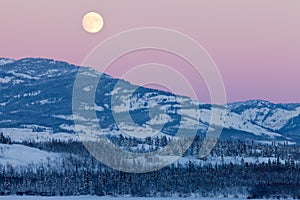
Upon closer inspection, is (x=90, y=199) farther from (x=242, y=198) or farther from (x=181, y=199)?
(x=242, y=198)

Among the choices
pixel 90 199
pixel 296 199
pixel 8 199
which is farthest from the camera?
pixel 296 199

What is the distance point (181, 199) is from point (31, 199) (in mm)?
37120

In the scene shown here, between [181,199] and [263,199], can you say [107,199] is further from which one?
[263,199]

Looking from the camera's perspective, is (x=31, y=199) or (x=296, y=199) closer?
(x=31, y=199)

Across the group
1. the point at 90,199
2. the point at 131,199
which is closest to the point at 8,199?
the point at 90,199

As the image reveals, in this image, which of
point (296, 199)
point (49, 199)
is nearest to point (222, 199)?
point (296, 199)

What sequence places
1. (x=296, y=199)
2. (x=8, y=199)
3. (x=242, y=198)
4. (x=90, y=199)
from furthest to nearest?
(x=242, y=198) → (x=296, y=199) → (x=90, y=199) → (x=8, y=199)

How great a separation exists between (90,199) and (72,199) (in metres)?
4.92

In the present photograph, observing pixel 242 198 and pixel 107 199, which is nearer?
pixel 107 199

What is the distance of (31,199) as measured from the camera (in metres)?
165

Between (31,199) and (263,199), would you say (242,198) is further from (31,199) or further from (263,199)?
(31,199)

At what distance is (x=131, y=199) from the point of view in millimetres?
178500

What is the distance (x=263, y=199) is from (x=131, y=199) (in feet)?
105

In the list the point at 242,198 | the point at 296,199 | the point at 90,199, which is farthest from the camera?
the point at 242,198
